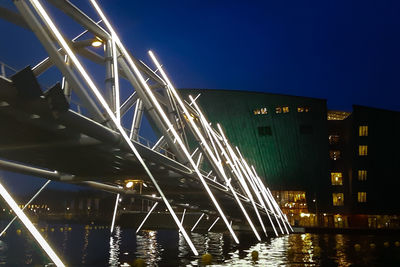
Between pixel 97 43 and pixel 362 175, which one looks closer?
pixel 97 43

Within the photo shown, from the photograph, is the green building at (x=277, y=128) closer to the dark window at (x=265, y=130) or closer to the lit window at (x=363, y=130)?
the dark window at (x=265, y=130)

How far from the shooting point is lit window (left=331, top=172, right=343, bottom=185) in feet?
339

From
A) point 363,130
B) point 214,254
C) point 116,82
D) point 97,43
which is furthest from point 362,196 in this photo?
point 116,82

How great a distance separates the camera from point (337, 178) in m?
104

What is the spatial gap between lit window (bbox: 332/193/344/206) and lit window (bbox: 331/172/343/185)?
3.02 meters

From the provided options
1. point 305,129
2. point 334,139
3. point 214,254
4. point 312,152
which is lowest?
point 214,254

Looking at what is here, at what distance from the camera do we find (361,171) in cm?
9319

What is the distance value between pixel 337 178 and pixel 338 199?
5367 millimetres

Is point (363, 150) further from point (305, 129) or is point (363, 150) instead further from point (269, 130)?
point (269, 130)

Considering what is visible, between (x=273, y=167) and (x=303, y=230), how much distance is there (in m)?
22.8

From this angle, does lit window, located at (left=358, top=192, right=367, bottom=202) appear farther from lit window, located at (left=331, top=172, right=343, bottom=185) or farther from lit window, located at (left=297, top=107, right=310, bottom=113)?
lit window, located at (left=297, top=107, right=310, bottom=113)

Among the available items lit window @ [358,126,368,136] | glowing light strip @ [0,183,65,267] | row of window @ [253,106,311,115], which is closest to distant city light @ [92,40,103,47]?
glowing light strip @ [0,183,65,267]

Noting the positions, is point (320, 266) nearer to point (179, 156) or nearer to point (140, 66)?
point (179, 156)

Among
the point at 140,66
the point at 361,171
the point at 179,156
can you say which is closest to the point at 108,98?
the point at 179,156
